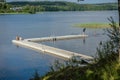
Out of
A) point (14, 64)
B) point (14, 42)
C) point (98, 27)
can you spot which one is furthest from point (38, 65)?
point (98, 27)

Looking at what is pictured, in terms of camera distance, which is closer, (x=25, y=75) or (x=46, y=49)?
(x=25, y=75)

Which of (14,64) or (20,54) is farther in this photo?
(20,54)

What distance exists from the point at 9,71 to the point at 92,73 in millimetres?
17819

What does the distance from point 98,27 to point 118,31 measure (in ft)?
184

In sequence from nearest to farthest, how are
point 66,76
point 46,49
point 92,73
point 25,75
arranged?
point 92,73
point 66,76
point 25,75
point 46,49

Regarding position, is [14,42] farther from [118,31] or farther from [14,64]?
[118,31]

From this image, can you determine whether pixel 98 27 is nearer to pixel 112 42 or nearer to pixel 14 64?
pixel 14 64

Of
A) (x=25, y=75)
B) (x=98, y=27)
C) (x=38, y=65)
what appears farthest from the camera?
(x=98, y=27)

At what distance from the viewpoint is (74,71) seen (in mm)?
5566

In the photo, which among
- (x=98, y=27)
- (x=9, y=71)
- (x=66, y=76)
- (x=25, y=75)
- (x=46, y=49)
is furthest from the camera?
(x=98, y=27)

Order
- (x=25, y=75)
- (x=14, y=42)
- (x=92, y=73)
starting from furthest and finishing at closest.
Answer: (x=14, y=42) → (x=25, y=75) → (x=92, y=73)

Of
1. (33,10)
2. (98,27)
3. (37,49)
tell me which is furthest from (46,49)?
(33,10)

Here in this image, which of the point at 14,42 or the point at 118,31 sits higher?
the point at 118,31

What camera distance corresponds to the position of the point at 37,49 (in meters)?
32.7
